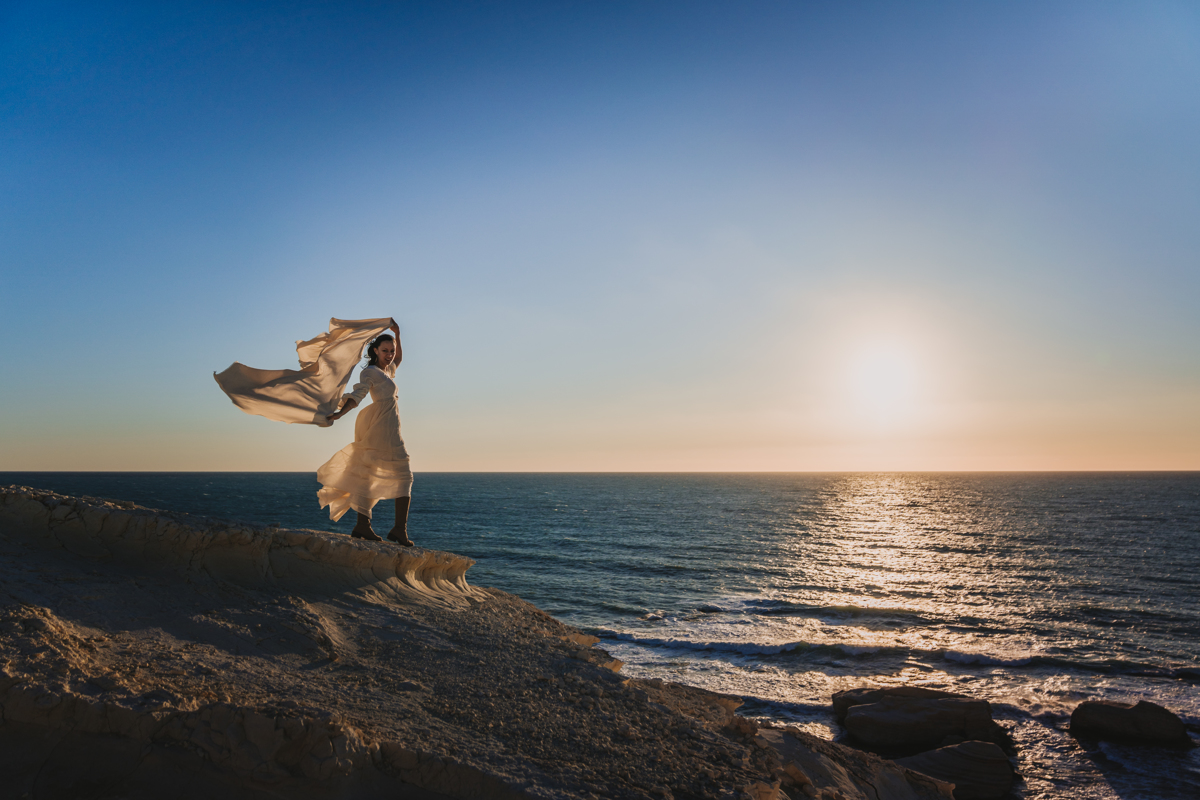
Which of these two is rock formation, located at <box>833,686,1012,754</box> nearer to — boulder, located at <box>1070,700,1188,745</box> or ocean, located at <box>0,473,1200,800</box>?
ocean, located at <box>0,473,1200,800</box>

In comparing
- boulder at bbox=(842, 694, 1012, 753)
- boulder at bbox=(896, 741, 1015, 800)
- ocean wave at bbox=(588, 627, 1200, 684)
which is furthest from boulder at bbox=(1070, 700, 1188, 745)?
ocean wave at bbox=(588, 627, 1200, 684)

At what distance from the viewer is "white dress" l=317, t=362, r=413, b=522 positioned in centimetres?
779

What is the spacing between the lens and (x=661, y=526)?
54.8 m

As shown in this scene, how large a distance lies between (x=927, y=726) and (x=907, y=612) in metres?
13.2

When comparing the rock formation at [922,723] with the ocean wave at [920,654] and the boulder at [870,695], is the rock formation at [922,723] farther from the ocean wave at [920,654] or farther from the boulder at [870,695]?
the ocean wave at [920,654]

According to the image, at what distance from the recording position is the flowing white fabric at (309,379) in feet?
21.6

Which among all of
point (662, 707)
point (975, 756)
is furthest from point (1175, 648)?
point (662, 707)

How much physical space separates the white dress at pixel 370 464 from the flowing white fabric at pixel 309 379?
54cm

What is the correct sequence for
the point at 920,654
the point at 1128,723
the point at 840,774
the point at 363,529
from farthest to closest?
the point at 920,654, the point at 1128,723, the point at 363,529, the point at 840,774

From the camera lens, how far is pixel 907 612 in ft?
77.4

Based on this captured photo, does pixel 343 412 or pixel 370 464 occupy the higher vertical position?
pixel 343 412

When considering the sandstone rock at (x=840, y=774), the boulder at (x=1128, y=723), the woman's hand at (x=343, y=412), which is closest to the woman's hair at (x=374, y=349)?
the woman's hand at (x=343, y=412)

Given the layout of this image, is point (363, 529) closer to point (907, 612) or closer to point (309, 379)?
point (309, 379)

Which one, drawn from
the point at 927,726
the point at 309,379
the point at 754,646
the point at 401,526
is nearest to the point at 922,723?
the point at 927,726
